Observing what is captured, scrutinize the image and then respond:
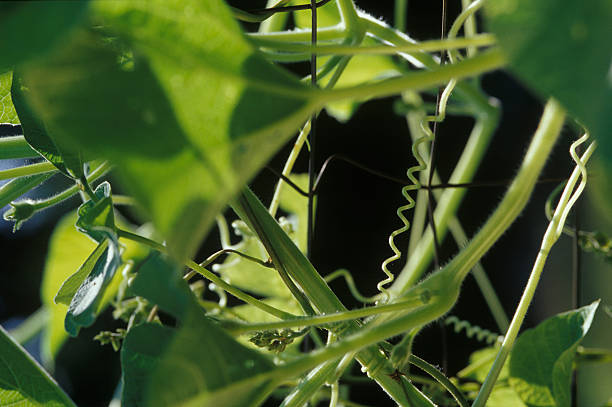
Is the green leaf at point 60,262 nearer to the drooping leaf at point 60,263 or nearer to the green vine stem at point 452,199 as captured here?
the drooping leaf at point 60,263

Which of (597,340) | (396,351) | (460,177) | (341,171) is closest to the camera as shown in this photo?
(396,351)

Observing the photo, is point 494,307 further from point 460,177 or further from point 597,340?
point 597,340

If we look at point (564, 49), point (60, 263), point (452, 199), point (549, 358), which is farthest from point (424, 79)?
point (60, 263)

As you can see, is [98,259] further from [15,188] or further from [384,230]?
[384,230]

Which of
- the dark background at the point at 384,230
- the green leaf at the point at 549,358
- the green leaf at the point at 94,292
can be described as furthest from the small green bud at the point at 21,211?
the dark background at the point at 384,230

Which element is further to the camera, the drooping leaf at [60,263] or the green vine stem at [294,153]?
the drooping leaf at [60,263]

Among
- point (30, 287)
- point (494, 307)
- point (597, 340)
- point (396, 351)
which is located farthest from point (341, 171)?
point (396, 351)
